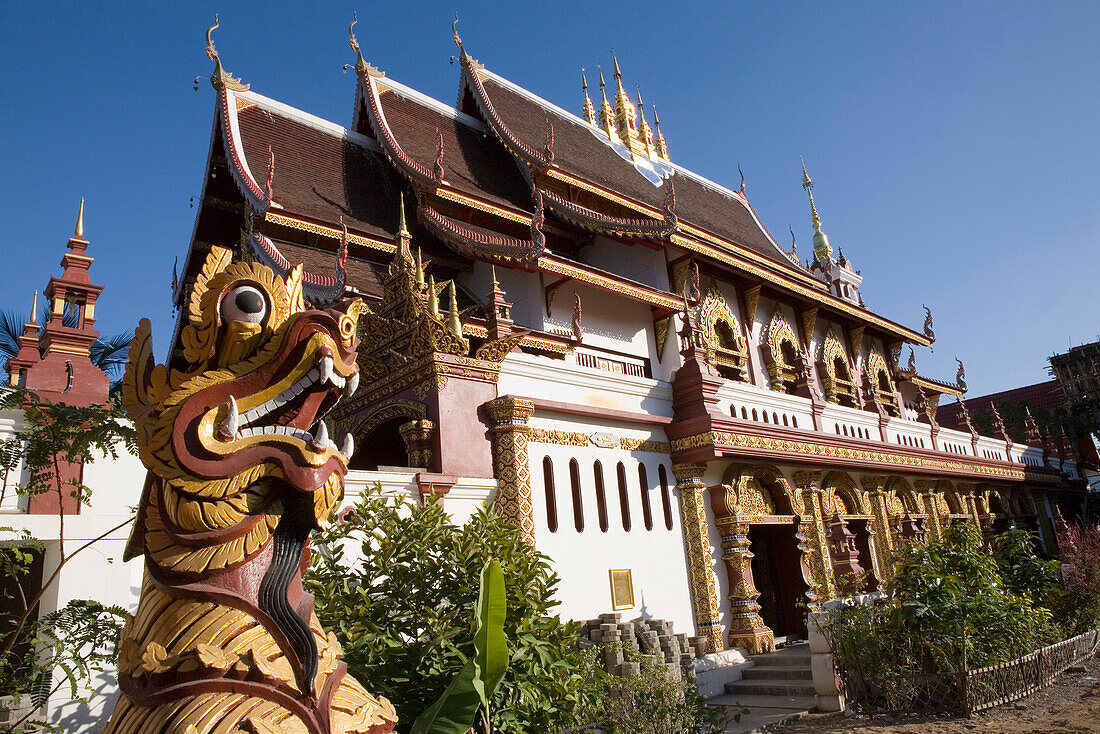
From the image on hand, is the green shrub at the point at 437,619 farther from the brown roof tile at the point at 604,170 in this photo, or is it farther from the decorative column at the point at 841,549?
the brown roof tile at the point at 604,170

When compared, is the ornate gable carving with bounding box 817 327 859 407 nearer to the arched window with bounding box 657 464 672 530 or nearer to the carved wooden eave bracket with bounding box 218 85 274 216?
the arched window with bounding box 657 464 672 530

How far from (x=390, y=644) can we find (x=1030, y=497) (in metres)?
20.3

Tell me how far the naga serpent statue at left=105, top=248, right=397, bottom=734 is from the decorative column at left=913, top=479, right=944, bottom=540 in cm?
1475

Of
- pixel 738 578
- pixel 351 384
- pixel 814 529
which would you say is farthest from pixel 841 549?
pixel 351 384

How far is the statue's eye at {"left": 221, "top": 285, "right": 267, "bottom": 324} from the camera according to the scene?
261 cm

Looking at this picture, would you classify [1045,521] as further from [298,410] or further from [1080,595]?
[298,410]

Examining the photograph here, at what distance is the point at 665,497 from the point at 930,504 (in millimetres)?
8227

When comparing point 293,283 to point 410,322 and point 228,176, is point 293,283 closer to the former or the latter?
point 410,322

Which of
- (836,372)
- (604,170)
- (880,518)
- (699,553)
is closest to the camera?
(699,553)

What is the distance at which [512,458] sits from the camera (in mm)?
8188

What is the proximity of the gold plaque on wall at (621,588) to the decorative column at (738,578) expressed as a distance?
Result: 1.66m

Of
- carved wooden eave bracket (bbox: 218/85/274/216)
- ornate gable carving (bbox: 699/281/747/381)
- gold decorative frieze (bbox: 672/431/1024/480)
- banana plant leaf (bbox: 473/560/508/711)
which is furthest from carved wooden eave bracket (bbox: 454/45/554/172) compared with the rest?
banana plant leaf (bbox: 473/560/508/711)

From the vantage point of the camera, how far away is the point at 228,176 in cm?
1245

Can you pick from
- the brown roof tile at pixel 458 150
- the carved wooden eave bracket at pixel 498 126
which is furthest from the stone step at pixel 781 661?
the carved wooden eave bracket at pixel 498 126
